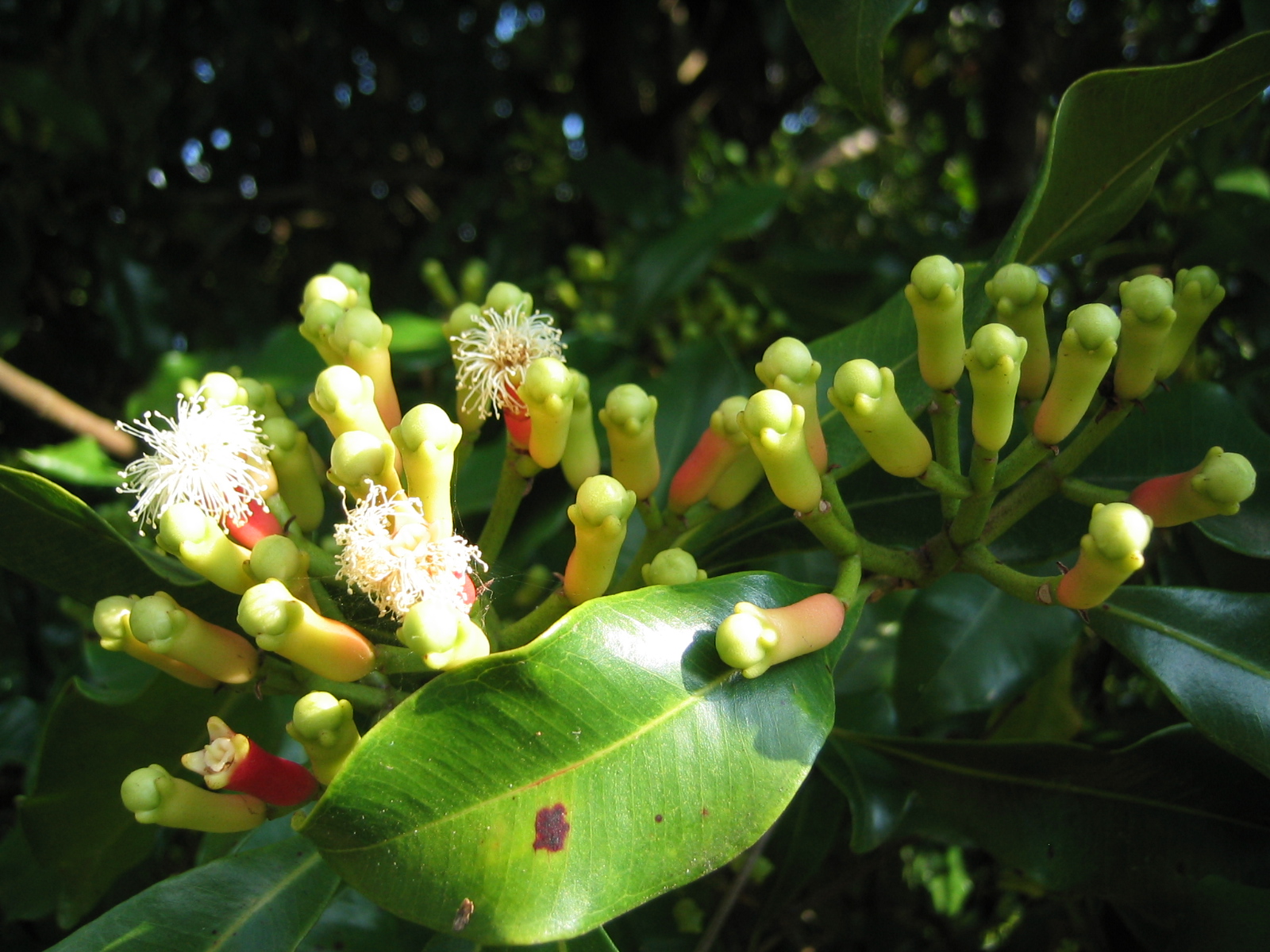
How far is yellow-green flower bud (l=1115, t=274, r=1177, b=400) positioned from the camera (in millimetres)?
856

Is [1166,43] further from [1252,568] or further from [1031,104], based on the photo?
[1252,568]

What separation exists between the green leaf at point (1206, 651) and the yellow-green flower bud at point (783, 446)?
37 centimetres

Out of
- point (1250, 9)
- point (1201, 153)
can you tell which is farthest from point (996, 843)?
point (1201, 153)

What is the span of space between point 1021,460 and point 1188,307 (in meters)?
0.21

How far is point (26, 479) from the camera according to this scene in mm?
926

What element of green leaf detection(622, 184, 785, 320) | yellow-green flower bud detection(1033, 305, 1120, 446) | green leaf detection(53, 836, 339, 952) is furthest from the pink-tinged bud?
green leaf detection(622, 184, 785, 320)

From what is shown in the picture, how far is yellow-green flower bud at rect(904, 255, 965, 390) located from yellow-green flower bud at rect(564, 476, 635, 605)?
325 millimetres

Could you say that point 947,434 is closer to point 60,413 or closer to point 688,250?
point 688,250

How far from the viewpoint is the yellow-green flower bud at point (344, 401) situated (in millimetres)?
939

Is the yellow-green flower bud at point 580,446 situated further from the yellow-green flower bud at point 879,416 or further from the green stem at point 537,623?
the yellow-green flower bud at point 879,416

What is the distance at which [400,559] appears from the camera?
883 mm

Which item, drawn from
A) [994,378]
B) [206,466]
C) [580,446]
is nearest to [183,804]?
[206,466]

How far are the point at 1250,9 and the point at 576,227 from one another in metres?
2.61

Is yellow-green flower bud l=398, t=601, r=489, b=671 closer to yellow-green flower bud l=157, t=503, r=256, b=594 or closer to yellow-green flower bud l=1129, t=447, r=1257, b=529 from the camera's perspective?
yellow-green flower bud l=157, t=503, r=256, b=594
